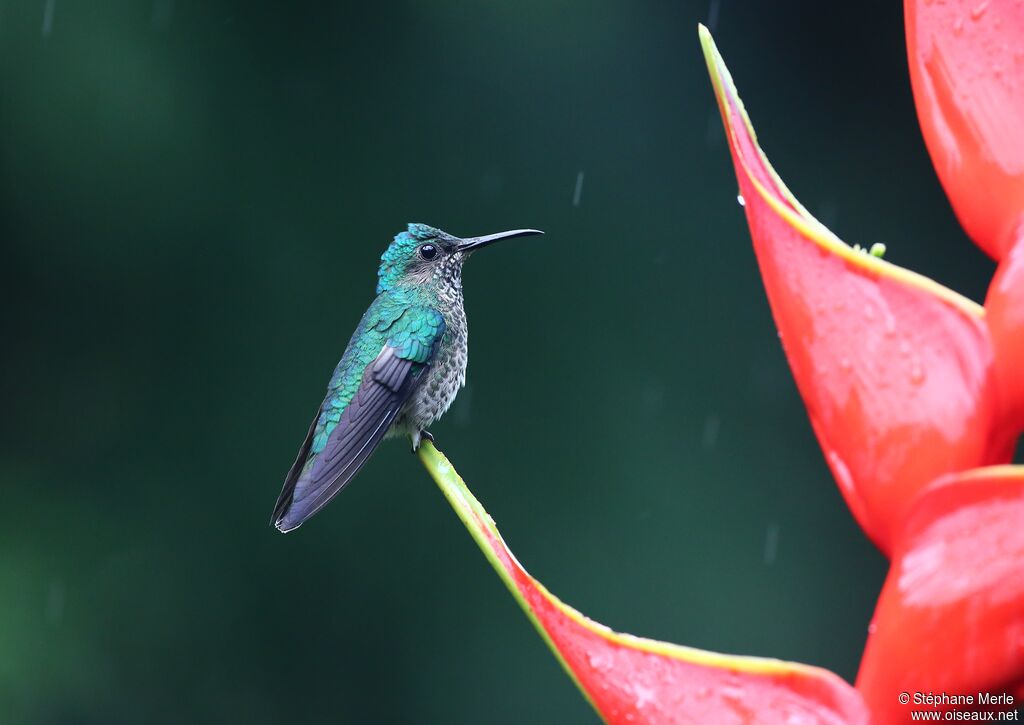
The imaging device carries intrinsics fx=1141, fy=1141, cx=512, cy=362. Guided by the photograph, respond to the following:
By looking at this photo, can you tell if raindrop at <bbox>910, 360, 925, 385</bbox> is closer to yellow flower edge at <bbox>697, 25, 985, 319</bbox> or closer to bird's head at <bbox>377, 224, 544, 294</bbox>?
yellow flower edge at <bbox>697, 25, 985, 319</bbox>

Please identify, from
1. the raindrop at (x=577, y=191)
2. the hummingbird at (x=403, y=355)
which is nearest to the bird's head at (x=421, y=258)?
the hummingbird at (x=403, y=355)

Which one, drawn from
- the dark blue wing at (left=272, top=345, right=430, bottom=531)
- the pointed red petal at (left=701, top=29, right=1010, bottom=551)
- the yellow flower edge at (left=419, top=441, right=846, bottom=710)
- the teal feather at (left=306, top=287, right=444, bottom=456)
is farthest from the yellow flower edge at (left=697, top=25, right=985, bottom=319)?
the teal feather at (left=306, top=287, right=444, bottom=456)

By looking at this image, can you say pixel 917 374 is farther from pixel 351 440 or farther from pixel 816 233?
pixel 351 440

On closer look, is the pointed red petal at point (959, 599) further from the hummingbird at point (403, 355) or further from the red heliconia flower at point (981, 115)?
the hummingbird at point (403, 355)

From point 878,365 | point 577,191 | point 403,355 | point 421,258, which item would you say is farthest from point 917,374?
point 577,191

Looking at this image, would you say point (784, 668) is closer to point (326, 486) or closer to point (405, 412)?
point (326, 486)

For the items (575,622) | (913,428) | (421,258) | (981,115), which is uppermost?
(981,115)

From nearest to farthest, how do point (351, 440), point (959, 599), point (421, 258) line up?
point (959, 599) < point (351, 440) < point (421, 258)
